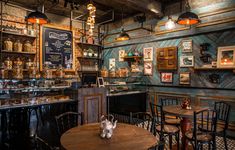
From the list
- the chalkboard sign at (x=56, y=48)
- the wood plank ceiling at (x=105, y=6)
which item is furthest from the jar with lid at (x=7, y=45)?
the wood plank ceiling at (x=105, y=6)

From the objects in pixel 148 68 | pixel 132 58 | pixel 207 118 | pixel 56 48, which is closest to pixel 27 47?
pixel 56 48

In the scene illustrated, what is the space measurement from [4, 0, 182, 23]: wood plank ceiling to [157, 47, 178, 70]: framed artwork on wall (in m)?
1.11

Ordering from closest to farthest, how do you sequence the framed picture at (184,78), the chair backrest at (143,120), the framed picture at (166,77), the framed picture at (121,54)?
the chair backrest at (143,120) < the framed picture at (184,78) < the framed picture at (166,77) < the framed picture at (121,54)

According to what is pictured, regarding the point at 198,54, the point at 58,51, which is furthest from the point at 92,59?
the point at 198,54

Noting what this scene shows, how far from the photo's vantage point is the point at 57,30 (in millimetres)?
6500

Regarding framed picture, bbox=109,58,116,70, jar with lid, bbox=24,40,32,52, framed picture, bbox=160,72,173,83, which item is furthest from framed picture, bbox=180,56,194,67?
jar with lid, bbox=24,40,32,52

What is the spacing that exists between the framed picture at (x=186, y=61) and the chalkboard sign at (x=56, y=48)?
3.76 metres

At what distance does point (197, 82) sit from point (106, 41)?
14.1ft

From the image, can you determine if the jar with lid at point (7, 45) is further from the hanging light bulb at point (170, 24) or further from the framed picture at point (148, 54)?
the hanging light bulb at point (170, 24)

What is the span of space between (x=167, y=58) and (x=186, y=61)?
24.6 inches

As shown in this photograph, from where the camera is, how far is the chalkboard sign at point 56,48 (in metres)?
6.17

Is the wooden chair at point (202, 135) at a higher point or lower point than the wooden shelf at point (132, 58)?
lower

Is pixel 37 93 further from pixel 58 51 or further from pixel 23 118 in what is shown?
pixel 58 51

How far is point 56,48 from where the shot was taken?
21.2 ft
